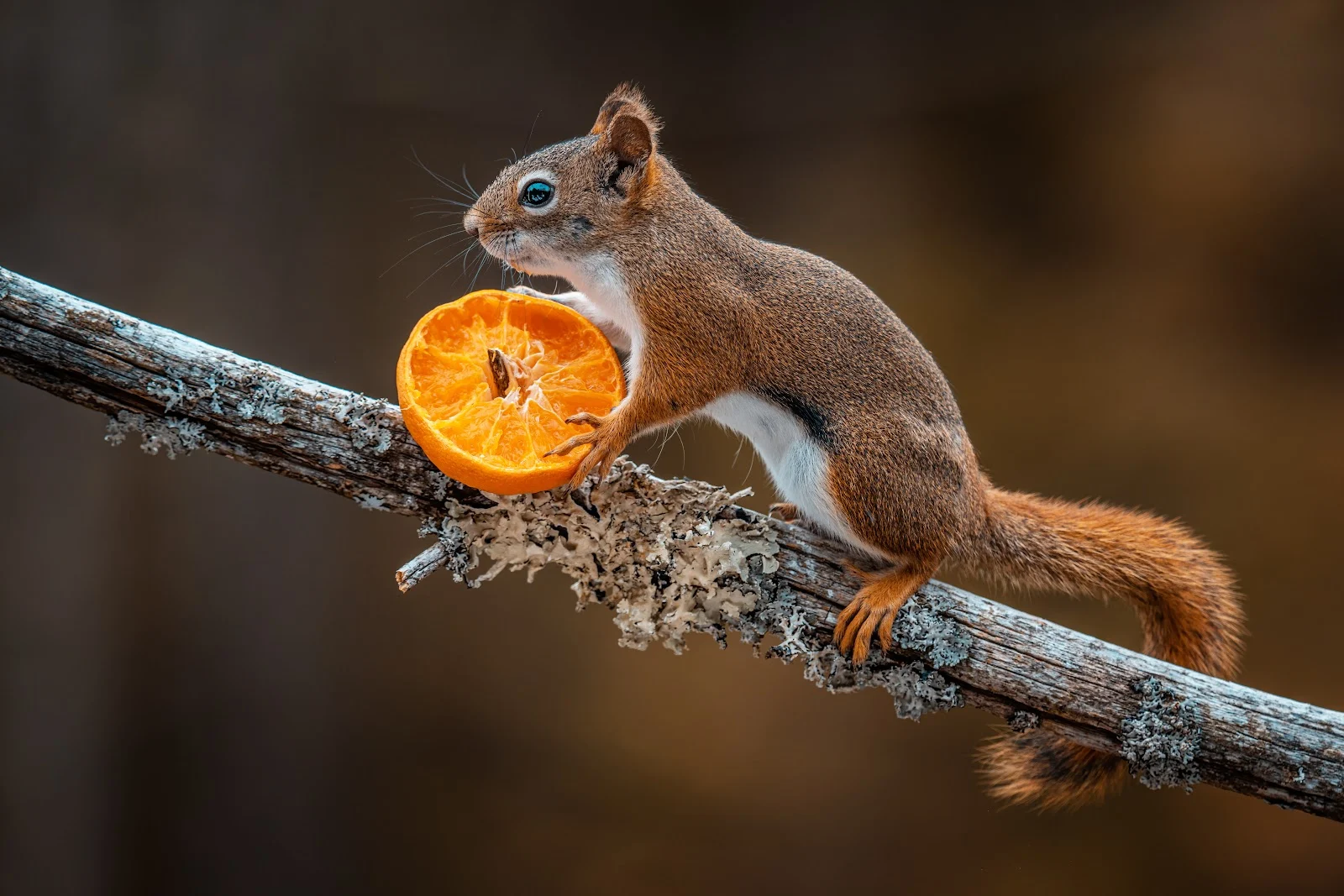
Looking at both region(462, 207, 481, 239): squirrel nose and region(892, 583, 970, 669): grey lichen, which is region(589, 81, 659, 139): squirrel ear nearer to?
region(462, 207, 481, 239): squirrel nose

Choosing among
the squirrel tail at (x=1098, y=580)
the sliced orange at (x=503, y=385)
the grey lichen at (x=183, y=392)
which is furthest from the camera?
the squirrel tail at (x=1098, y=580)

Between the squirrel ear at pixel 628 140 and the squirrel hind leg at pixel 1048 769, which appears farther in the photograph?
the squirrel hind leg at pixel 1048 769

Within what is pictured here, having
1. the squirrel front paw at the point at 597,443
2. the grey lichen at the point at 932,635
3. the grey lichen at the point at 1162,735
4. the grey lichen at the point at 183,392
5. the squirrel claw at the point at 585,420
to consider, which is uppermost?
the grey lichen at the point at 183,392

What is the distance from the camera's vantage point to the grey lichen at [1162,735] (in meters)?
→ 1.32

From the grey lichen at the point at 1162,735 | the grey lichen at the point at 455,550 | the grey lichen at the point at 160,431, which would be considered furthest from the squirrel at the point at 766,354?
the grey lichen at the point at 160,431

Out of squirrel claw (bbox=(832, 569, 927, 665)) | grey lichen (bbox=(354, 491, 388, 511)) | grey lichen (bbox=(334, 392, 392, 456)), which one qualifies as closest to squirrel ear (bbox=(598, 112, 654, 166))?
grey lichen (bbox=(334, 392, 392, 456))

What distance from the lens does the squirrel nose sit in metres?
1.35

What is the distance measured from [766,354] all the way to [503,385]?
1.21 ft

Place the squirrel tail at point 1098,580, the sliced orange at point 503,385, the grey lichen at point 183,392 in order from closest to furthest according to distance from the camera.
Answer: the sliced orange at point 503,385 → the grey lichen at point 183,392 → the squirrel tail at point 1098,580

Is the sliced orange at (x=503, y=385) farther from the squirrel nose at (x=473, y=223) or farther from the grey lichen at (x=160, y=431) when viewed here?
the grey lichen at (x=160, y=431)

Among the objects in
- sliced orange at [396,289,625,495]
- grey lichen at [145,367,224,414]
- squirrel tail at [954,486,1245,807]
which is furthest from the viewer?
squirrel tail at [954,486,1245,807]

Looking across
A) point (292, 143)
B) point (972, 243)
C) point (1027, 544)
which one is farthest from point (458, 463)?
point (972, 243)

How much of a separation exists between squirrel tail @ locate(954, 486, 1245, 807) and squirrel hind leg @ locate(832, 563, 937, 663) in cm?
13

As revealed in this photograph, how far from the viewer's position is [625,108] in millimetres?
1365
